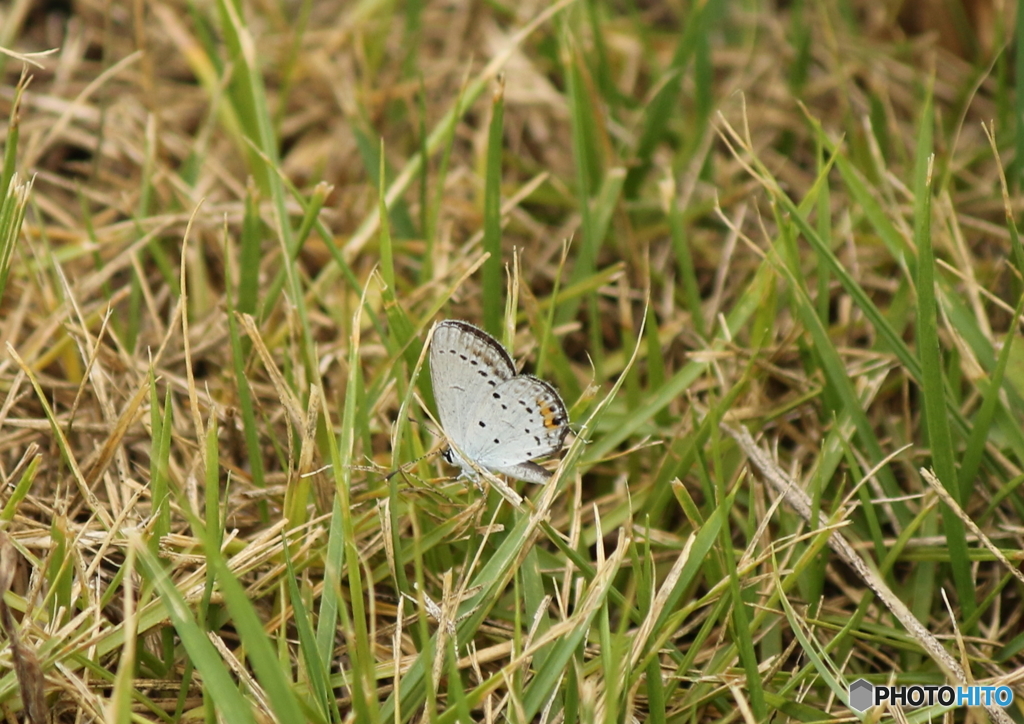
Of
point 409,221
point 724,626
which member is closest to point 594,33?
point 409,221

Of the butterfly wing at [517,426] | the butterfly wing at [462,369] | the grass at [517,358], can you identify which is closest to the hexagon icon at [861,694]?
the grass at [517,358]

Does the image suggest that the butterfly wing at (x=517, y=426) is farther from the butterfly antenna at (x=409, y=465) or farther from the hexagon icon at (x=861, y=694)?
the hexagon icon at (x=861, y=694)

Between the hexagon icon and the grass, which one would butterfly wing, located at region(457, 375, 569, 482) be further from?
the hexagon icon

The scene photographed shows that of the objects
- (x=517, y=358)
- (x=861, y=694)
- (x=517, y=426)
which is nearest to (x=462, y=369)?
(x=517, y=426)

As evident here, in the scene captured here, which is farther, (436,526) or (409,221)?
(409,221)

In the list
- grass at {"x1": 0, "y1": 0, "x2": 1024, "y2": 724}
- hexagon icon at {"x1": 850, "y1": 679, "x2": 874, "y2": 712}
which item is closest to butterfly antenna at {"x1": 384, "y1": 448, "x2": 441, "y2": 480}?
grass at {"x1": 0, "y1": 0, "x2": 1024, "y2": 724}

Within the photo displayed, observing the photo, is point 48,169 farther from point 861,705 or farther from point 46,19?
point 861,705
